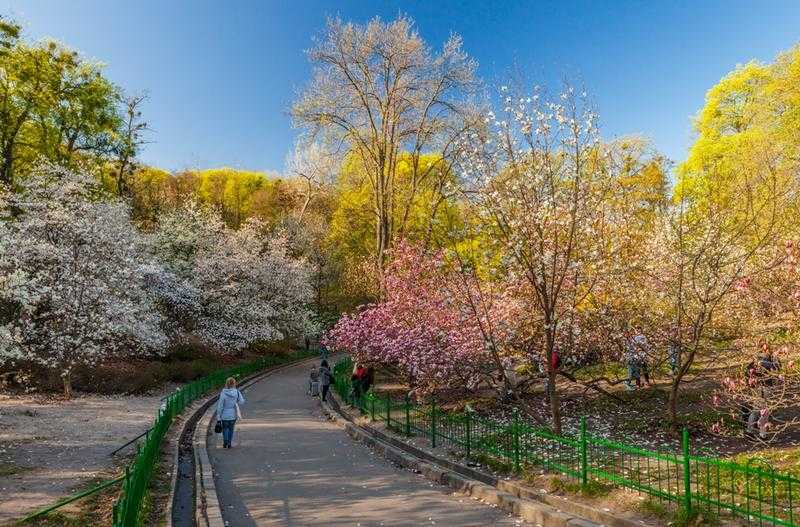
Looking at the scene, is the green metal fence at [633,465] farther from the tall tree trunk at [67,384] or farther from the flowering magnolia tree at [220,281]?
the flowering magnolia tree at [220,281]

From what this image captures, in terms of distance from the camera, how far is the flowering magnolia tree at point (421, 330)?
57.4ft

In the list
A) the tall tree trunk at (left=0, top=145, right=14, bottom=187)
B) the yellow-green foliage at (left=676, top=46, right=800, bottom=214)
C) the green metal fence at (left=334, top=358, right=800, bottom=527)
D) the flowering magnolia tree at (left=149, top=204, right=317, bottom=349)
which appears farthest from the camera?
the flowering magnolia tree at (left=149, top=204, right=317, bottom=349)

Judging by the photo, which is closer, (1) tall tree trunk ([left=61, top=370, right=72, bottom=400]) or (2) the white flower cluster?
(1) tall tree trunk ([left=61, top=370, right=72, bottom=400])

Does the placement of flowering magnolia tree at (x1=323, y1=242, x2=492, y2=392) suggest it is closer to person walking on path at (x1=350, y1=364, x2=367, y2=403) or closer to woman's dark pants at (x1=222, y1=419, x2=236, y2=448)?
person walking on path at (x1=350, y1=364, x2=367, y2=403)

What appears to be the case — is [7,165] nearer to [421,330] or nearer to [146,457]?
[421,330]

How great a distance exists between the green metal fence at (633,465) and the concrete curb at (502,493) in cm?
54

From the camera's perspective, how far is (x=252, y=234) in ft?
134

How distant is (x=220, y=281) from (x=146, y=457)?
2949cm

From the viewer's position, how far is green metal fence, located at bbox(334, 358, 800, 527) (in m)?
7.18

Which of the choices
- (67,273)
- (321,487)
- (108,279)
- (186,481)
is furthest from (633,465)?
(108,279)

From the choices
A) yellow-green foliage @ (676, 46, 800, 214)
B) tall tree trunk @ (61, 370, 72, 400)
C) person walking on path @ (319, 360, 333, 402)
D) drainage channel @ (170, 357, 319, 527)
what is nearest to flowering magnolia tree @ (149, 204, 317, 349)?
tall tree trunk @ (61, 370, 72, 400)

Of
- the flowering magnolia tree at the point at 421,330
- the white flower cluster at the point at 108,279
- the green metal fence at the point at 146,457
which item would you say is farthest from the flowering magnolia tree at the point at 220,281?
the flowering magnolia tree at the point at 421,330

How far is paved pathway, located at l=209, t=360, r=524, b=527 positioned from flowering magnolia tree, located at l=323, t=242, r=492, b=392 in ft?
10.5

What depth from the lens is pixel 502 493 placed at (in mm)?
9688
